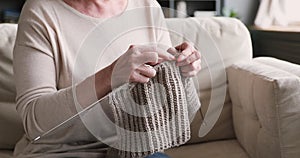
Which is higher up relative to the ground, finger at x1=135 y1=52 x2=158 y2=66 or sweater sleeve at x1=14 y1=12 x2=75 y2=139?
finger at x1=135 y1=52 x2=158 y2=66

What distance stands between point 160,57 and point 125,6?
31 centimetres

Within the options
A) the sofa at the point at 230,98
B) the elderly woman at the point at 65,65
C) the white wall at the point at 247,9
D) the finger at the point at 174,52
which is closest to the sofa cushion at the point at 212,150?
the sofa at the point at 230,98

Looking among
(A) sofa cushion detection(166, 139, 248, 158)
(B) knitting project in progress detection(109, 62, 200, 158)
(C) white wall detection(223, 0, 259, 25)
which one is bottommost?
(C) white wall detection(223, 0, 259, 25)

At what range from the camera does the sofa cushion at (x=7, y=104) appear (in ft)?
4.22

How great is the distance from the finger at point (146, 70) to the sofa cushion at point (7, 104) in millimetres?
628

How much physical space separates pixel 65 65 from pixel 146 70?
240 mm

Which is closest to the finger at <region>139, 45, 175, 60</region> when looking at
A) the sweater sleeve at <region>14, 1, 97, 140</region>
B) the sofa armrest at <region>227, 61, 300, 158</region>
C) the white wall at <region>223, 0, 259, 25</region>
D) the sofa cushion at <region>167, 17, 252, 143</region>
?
the sweater sleeve at <region>14, 1, 97, 140</region>

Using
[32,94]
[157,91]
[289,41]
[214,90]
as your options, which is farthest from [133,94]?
[289,41]

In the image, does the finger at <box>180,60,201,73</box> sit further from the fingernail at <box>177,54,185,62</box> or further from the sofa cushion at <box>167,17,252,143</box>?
the sofa cushion at <box>167,17,252,143</box>

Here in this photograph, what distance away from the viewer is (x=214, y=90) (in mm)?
1378

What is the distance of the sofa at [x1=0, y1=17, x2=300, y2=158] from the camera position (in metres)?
1.04

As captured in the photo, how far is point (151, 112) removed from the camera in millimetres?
871

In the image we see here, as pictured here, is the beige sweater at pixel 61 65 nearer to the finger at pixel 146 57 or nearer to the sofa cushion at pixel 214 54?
the finger at pixel 146 57

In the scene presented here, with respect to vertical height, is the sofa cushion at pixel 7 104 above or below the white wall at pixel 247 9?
above
